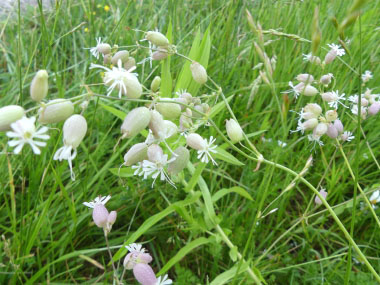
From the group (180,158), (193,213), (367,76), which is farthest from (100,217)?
(367,76)

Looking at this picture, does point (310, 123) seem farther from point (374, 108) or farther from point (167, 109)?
point (167, 109)

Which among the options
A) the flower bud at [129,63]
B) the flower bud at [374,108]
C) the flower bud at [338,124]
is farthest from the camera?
the flower bud at [374,108]

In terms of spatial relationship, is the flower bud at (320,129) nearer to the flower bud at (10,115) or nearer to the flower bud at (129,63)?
the flower bud at (129,63)

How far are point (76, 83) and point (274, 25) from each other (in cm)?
121

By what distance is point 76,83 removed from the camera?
2.31 meters

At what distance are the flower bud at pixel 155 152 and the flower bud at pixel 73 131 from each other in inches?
7.3

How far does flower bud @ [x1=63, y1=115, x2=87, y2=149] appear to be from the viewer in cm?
80

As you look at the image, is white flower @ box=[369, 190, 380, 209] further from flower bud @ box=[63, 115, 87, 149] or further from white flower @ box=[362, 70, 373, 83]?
flower bud @ box=[63, 115, 87, 149]

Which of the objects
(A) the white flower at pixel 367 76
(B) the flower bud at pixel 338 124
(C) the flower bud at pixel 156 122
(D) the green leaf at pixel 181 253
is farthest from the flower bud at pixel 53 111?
(A) the white flower at pixel 367 76

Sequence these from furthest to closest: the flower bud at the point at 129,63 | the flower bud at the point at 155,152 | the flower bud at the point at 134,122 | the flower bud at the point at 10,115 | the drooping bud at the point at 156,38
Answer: the flower bud at the point at 129,63, the drooping bud at the point at 156,38, the flower bud at the point at 155,152, the flower bud at the point at 134,122, the flower bud at the point at 10,115

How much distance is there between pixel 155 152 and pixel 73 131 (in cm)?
21

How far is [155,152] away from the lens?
944 millimetres

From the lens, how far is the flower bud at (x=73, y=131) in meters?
0.80

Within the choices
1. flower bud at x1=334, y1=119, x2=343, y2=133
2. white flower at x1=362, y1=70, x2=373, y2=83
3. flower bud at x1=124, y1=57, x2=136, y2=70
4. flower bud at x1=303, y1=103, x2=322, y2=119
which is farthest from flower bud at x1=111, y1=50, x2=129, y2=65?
white flower at x1=362, y1=70, x2=373, y2=83
